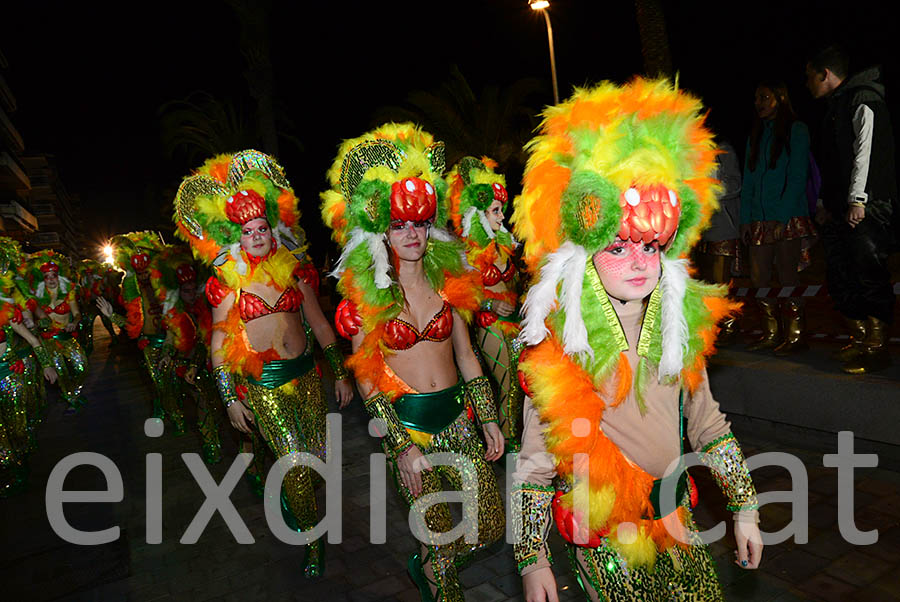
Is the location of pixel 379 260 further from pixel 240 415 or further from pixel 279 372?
pixel 240 415

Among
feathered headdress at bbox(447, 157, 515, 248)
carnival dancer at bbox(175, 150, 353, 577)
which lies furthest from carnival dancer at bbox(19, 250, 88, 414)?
feathered headdress at bbox(447, 157, 515, 248)

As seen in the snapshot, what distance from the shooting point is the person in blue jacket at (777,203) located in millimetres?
5816

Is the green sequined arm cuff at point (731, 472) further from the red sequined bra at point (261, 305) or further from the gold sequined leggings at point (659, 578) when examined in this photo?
the red sequined bra at point (261, 305)

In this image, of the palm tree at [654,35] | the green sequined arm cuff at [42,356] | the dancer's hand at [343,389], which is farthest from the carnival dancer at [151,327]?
the palm tree at [654,35]

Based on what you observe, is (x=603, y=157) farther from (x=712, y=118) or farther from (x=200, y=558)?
(x=712, y=118)

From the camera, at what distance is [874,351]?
5.03 m

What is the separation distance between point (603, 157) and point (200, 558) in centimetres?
412

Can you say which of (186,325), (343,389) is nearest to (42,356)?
(186,325)

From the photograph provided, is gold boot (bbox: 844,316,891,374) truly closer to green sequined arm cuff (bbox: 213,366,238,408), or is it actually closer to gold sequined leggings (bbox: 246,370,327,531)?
gold sequined leggings (bbox: 246,370,327,531)

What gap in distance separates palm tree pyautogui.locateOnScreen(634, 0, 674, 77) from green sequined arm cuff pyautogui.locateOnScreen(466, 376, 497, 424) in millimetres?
8220

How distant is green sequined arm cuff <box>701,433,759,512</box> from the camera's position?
2.12 metres

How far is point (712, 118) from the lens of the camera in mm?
14773

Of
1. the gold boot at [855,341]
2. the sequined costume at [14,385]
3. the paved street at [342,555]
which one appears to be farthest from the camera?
the sequined costume at [14,385]

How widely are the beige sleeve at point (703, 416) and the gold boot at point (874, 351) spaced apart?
3451 millimetres
